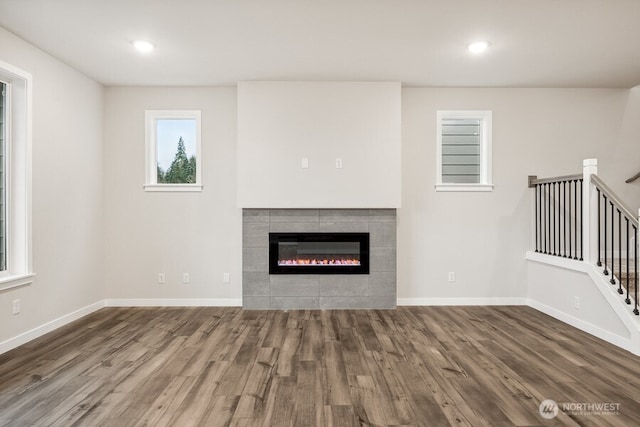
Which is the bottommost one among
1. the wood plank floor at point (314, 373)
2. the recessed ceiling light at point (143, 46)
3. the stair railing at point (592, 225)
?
the wood plank floor at point (314, 373)

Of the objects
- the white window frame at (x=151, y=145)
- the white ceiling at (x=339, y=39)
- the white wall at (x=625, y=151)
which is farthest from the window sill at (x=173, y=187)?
the white wall at (x=625, y=151)

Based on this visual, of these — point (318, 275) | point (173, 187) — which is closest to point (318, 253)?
point (318, 275)

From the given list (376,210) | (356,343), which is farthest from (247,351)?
(376,210)

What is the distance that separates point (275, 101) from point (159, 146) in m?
1.71

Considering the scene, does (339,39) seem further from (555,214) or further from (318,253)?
(555,214)

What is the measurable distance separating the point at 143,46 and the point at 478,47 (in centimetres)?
330

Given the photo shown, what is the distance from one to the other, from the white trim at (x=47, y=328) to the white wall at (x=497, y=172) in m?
3.91

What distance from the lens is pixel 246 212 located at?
195 inches

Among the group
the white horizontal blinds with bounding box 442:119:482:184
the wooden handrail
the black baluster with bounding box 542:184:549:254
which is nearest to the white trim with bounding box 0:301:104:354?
the white horizontal blinds with bounding box 442:119:482:184

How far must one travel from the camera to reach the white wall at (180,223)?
5094mm

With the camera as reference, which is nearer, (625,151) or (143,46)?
(143,46)

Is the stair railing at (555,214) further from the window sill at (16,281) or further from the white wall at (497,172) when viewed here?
the window sill at (16,281)

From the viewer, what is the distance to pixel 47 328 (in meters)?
3.95

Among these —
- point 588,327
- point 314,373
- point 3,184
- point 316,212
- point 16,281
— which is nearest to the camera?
point 314,373
